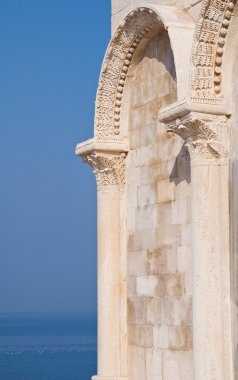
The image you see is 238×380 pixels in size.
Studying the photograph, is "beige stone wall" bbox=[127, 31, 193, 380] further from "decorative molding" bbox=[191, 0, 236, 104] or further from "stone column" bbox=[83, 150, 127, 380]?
"decorative molding" bbox=[191, 0, 236, 104]

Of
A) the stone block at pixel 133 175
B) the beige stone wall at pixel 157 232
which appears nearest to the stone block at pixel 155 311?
the beige stone wall at pixel 157 232

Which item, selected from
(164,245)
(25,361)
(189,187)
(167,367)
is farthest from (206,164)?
(25,361)

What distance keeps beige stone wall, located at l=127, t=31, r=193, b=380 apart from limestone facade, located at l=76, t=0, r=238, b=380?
0.04 ft

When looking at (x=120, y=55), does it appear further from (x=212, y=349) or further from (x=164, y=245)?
(x=212, y=349)

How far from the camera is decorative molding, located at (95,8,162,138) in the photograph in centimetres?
1334

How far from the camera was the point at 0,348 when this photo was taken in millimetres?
82438

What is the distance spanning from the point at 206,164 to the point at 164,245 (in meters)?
1.49

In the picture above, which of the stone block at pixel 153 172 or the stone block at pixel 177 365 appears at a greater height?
the stone block at pixel 153 172

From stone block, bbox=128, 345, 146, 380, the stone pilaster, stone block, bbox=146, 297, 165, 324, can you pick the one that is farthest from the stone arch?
stone block, bbox=128, 345, 146, 380

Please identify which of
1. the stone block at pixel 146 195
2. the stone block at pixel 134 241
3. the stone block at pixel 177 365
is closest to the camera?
the stone block at pixel 177 365

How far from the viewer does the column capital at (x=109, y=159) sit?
44.9ft

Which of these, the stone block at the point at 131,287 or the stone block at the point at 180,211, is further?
the stone block at the point at 131,287

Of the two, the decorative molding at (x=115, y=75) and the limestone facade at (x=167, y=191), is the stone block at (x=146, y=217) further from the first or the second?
the decorative molding at (x=115, y=75)

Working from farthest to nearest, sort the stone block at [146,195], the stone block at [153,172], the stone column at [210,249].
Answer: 1. the stone block at [146,195]
2. the stone block at [153,172]
3. the stone column at [210,249]
